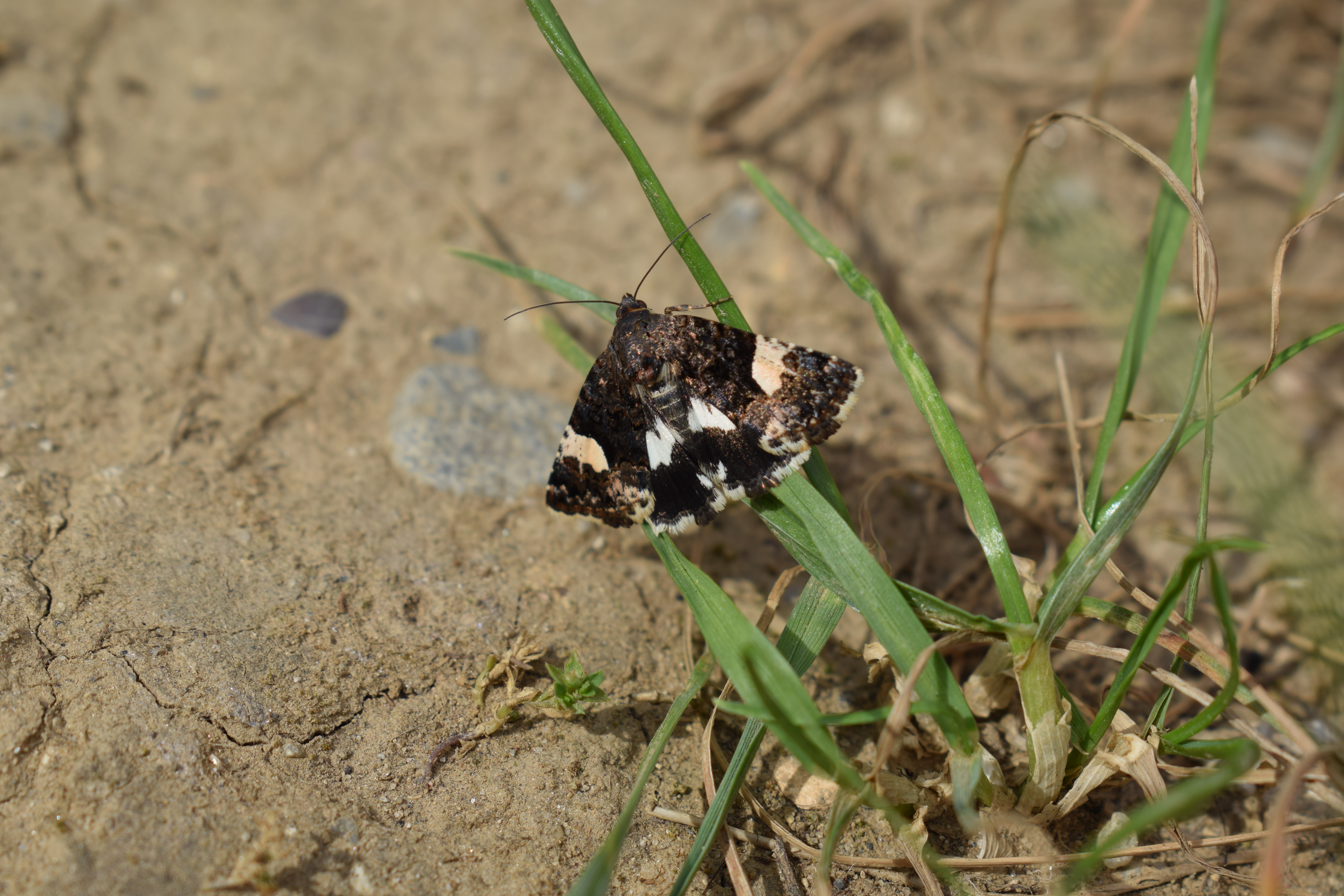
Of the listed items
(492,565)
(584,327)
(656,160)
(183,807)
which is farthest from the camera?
(656,160)

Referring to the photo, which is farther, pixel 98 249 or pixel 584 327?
pixel 584 327

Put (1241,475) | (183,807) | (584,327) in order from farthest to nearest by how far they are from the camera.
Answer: (584,327) < (1241,475) < (183,807)

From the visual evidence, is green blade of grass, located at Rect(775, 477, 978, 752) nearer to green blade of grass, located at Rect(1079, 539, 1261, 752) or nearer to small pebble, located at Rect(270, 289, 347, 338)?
green blade of grass, located at Rect(1079, 539, 1261, 752)

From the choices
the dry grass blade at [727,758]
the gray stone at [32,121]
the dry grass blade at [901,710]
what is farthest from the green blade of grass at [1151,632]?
the gray stone at [32,121]

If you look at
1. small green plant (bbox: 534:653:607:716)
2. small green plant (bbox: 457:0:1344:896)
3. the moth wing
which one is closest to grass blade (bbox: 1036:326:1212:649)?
small green plant (bbox: 457:0:1344:896)

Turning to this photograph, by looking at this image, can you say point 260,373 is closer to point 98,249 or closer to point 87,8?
point 98,249

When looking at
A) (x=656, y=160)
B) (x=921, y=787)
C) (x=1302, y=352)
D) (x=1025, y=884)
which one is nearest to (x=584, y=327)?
(x=656, y=160)

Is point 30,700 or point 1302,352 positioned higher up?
point 1302,352
